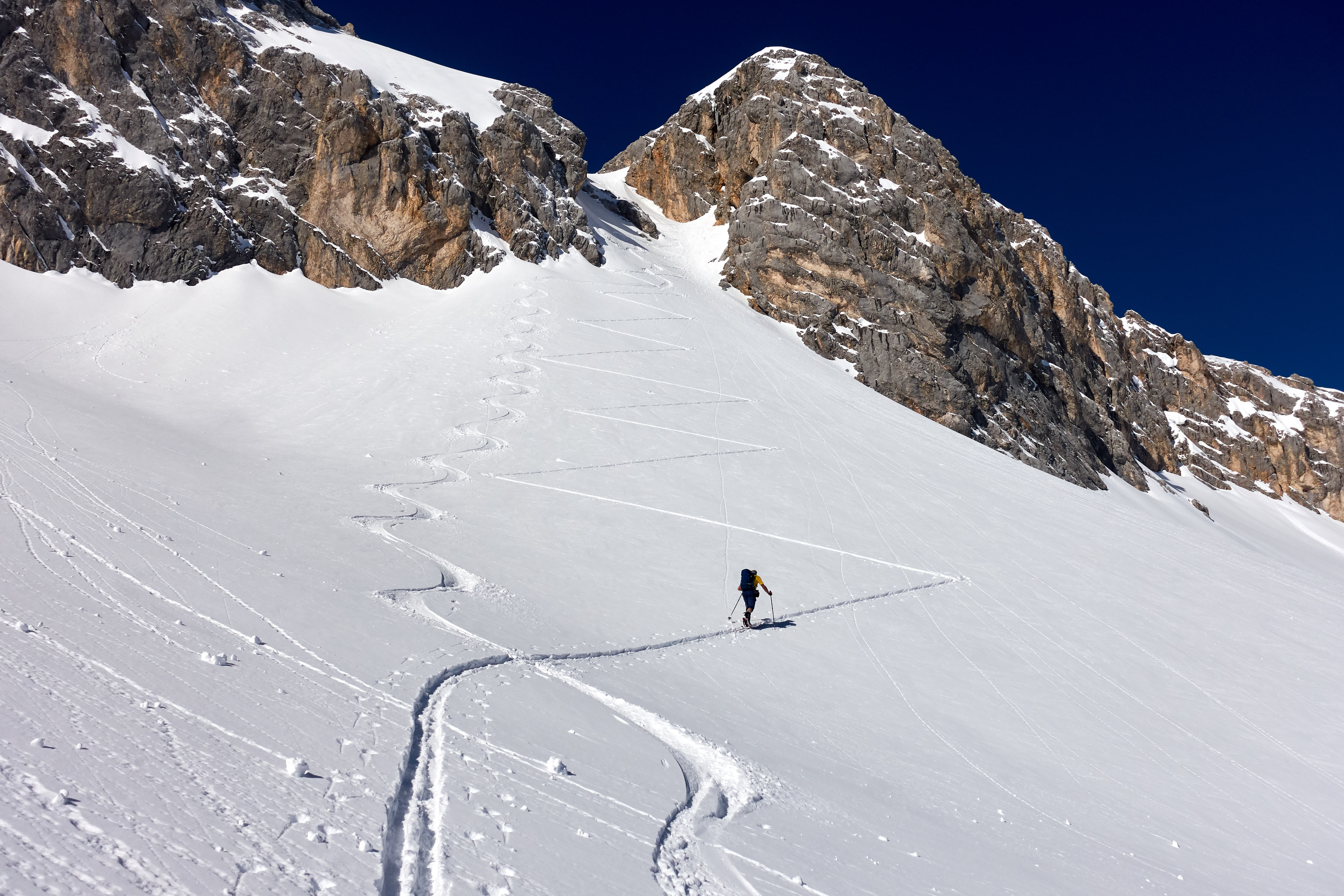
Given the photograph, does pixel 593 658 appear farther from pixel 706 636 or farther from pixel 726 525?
pixel 726 525

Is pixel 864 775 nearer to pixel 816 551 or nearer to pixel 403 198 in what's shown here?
pixel 816 551

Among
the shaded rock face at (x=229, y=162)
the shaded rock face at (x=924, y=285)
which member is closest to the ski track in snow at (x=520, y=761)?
the shaded rock face at (x=229, y=162)

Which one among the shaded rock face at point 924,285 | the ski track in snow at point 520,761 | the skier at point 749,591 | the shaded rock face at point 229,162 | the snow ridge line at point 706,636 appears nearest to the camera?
the ski track in snow at point 520,761

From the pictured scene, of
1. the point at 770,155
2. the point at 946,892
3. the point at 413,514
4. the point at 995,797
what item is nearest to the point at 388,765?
the point at 946,892

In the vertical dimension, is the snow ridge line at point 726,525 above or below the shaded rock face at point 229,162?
below

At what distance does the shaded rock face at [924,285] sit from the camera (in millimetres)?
46969

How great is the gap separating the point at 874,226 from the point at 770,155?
501 inches

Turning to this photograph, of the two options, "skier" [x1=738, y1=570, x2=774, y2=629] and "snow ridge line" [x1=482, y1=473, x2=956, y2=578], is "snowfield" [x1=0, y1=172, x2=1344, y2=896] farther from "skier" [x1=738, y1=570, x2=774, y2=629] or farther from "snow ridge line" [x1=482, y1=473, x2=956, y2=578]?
"skier" [x1=738, y1=570, x2=774, y2=629]

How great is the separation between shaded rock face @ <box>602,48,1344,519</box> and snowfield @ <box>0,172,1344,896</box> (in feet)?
69.1

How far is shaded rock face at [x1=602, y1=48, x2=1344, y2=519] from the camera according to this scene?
154 feet

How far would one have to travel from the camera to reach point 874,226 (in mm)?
50656

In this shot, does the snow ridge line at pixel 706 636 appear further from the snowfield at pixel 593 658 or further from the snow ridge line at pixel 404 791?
the snow ridge line at pixel 404 791

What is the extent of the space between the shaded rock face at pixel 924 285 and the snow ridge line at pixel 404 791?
40.1 metres

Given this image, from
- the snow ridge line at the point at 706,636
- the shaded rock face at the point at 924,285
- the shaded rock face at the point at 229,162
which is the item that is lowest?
the snow ridge line at the point at 706,636
